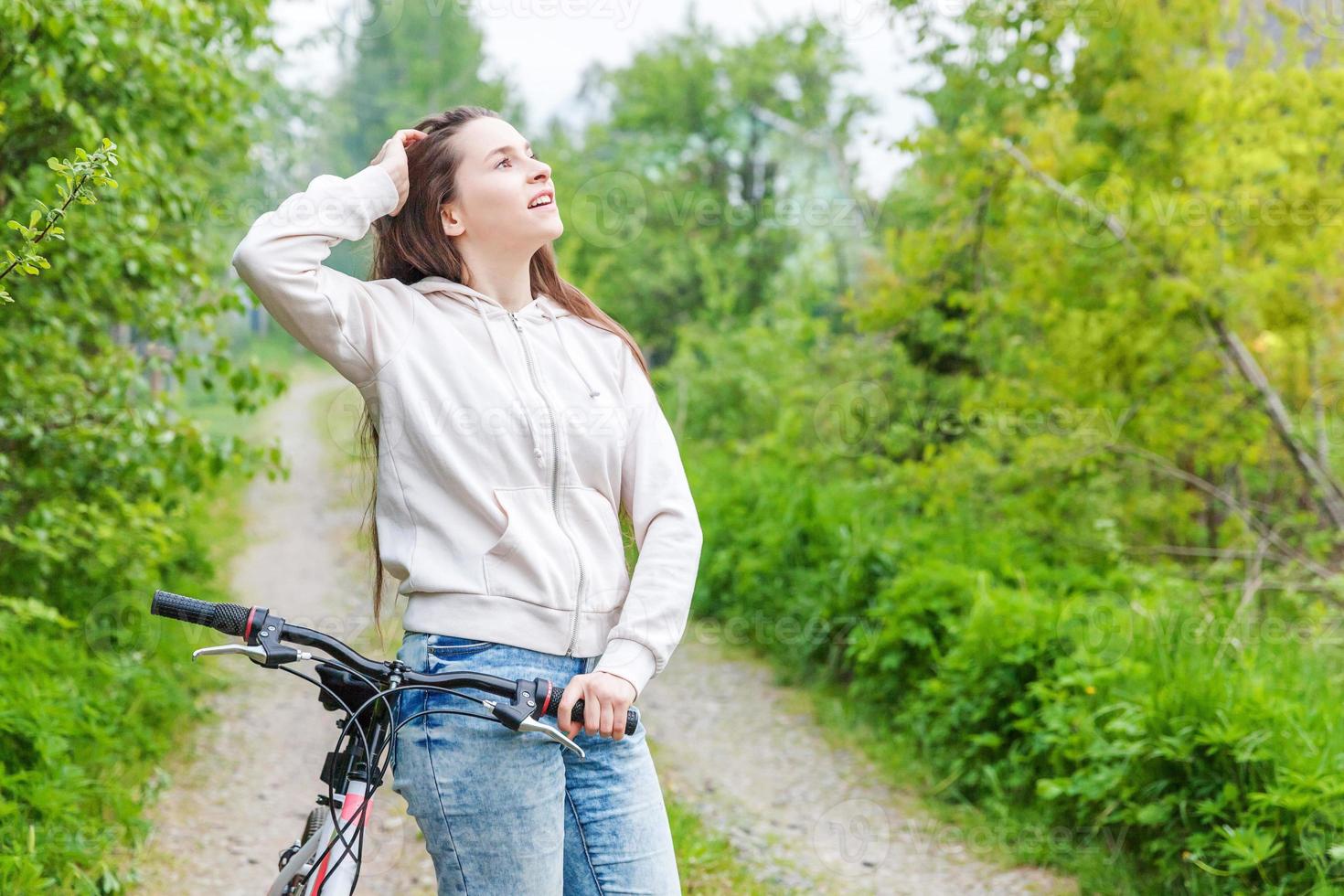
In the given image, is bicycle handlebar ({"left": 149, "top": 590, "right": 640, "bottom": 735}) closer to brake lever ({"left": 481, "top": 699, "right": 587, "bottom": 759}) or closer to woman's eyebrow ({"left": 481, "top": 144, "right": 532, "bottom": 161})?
brake lever ({"left": 481, "top": 699, "right": 587, "bottom": 759})

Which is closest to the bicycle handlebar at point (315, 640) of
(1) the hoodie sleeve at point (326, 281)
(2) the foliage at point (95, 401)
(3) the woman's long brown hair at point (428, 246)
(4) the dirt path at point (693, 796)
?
(3) the woman's long brown hair at point (428, 246)

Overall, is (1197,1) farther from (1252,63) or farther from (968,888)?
(968,888)

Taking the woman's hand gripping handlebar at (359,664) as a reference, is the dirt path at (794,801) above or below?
below

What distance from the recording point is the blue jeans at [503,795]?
1704 mm

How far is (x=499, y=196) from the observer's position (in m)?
1.96

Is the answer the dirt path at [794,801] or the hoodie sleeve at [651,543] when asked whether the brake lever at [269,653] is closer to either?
the hoodie sleeve at [651,543]

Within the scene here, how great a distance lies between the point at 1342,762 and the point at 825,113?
13.6 metres

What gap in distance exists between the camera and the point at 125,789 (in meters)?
4.32

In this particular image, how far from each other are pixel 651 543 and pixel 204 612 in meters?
0.67

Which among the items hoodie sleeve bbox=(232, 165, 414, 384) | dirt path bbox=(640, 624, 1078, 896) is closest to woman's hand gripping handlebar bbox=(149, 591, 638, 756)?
hoodie sleeve bbox=(232, 165, 414, 384)

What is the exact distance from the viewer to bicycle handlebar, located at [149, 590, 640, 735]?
163 centimetres

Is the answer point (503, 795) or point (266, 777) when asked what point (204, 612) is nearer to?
point (503, 795)

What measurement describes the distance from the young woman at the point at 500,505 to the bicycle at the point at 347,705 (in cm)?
4

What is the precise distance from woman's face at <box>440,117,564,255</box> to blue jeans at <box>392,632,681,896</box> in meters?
0.69
